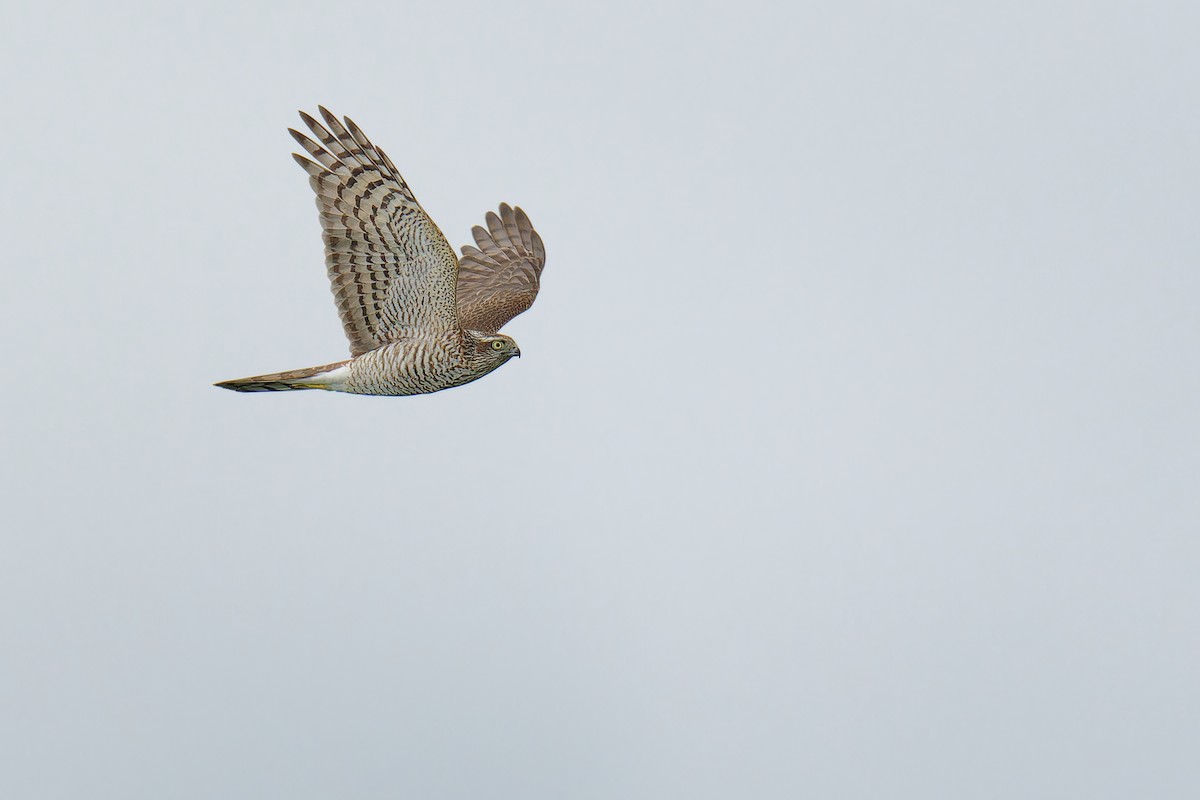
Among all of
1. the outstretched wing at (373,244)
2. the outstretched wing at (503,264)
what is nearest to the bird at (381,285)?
the outstretched wing at (373,244)

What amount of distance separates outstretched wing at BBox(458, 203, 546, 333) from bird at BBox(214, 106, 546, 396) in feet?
10.9

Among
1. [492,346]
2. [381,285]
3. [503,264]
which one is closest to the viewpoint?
[381,285]

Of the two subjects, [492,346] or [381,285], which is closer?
[381,285]

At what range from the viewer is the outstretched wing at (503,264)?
1978cm

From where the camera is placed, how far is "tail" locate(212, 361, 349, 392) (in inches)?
629

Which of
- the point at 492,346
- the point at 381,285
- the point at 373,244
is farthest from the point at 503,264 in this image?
the point at 373,244

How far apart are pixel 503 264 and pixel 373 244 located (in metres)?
5.21

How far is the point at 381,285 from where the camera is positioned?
15.9 m

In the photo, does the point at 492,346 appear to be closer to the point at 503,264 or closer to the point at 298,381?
the point at 298,381

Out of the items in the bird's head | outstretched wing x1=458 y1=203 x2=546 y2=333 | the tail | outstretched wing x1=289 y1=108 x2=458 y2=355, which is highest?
outstretched wing x1=458 y1=203 x2=546 y2=333

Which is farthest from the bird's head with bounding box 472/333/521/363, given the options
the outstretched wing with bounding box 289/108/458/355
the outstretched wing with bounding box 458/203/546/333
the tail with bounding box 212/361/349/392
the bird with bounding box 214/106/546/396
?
the outstretched wing with bounding box 458/203/546/333

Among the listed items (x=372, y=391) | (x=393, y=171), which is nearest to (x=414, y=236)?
(x=393, y=171)

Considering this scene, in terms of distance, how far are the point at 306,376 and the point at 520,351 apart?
2034 mm

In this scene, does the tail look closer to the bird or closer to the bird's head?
the bird
